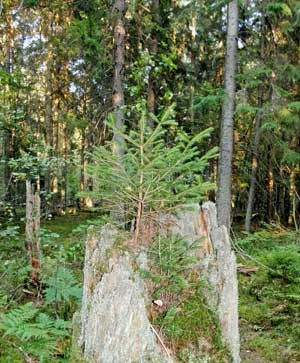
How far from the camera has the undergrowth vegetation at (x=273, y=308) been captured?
4.31 m

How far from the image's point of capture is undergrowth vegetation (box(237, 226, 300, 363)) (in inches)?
170

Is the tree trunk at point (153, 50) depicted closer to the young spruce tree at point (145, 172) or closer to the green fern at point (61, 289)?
the green fern at point (61, 289)

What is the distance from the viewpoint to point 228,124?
849 centimetres

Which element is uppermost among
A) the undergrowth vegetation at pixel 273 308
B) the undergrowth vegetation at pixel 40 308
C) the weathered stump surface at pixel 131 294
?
the weathered stump surface at pixel 131 294

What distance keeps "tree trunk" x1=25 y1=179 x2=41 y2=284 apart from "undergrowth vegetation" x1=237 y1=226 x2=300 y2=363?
302cm

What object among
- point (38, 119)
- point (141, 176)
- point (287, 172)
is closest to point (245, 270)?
point (141, 176)

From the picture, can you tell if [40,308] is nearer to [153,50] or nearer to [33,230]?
[33,230]

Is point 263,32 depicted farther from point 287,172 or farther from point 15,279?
point 15,279

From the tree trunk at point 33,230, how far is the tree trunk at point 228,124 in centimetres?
428

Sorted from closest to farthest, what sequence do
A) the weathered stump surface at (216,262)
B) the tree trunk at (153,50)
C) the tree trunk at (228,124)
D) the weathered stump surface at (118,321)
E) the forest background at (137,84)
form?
1. the weathered stump surface at (118,321)
2. the weathered stump surface at (216,262)
3. the forest background at (137,84)
4. the tree trunk at (228,124)
5. the tree trunk at (153,50)

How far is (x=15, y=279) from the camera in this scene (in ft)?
17.9

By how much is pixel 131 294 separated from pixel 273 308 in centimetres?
354

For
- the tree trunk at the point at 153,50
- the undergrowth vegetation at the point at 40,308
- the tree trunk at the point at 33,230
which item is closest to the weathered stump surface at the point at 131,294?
the undergrowth vegetation at the point at 40,308

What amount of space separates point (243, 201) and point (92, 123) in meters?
15.4
